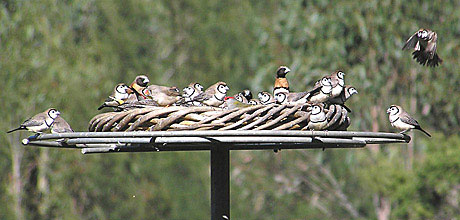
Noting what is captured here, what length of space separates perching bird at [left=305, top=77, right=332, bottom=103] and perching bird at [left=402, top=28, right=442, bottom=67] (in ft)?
2.22

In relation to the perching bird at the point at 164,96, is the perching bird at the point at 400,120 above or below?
below

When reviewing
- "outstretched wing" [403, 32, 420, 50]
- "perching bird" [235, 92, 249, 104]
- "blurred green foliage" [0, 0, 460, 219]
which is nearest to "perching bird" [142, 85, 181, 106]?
"perching bird" [235, 92, 249, 104]

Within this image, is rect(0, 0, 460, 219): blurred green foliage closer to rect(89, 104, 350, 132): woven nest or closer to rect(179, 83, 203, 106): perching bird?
rect(179, 83, 203, 106): perching bird

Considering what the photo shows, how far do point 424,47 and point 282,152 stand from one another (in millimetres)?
8213

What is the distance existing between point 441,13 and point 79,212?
20.6 ft

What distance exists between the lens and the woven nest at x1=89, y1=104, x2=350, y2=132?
2236 mm

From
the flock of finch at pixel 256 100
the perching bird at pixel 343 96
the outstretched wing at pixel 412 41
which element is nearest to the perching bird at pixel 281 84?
the flock of finch at pixel 256 100

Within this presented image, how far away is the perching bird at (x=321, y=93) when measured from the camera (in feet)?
8.82

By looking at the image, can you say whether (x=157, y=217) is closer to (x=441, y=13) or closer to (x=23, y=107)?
(x=23, y=107)

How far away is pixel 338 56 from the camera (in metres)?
9.48

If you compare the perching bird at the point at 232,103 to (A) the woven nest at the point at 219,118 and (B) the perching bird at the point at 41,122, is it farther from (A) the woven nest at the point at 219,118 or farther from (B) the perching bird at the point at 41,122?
(B) the perching bird at the point at 41,122

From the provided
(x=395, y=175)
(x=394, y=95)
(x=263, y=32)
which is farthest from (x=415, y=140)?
(x=263, y=32)

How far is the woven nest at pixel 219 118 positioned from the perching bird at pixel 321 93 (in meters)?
0.29

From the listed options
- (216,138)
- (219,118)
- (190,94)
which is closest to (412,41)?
(190,94)
